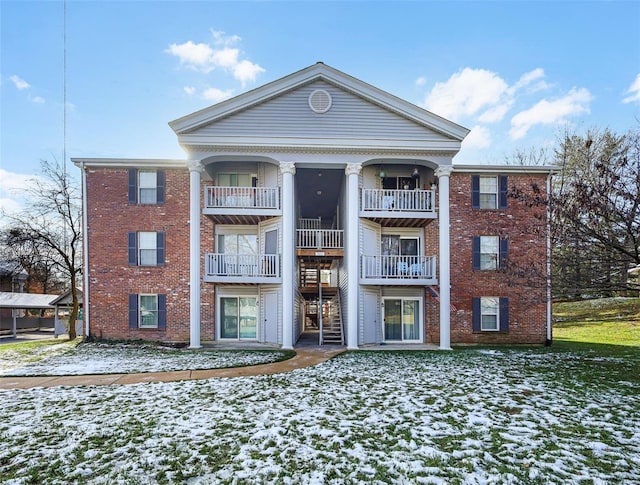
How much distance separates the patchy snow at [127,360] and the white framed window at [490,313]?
8220mm

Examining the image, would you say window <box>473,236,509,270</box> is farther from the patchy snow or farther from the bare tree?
the bare tree

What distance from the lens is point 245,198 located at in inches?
535

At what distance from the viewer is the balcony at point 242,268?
1309 centimetres

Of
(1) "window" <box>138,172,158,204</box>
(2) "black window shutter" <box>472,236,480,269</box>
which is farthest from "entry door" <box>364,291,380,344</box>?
(1) "window" <box>138,172,158,204</box>

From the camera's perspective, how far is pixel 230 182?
47.7 feet

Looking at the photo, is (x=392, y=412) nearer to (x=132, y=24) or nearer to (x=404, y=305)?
(x=404, y=305)

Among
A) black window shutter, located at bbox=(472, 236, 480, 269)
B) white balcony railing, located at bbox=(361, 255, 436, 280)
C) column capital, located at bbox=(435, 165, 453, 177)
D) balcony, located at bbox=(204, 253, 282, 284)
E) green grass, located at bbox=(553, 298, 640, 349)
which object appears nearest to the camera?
column capital, located at bbox=(435, 165, 453, 177)

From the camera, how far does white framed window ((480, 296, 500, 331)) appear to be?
1417 centimetres

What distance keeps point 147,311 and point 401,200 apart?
35.2 ft

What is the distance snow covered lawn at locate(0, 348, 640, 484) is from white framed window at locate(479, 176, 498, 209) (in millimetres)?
7525

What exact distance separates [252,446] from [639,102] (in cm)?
1909

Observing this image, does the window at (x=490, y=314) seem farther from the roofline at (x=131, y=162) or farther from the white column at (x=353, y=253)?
the roofline at (x=131, y=162)

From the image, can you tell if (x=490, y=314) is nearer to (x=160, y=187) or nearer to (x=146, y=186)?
(x=160, y=187)

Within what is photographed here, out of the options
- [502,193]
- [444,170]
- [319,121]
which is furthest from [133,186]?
[502,193]
